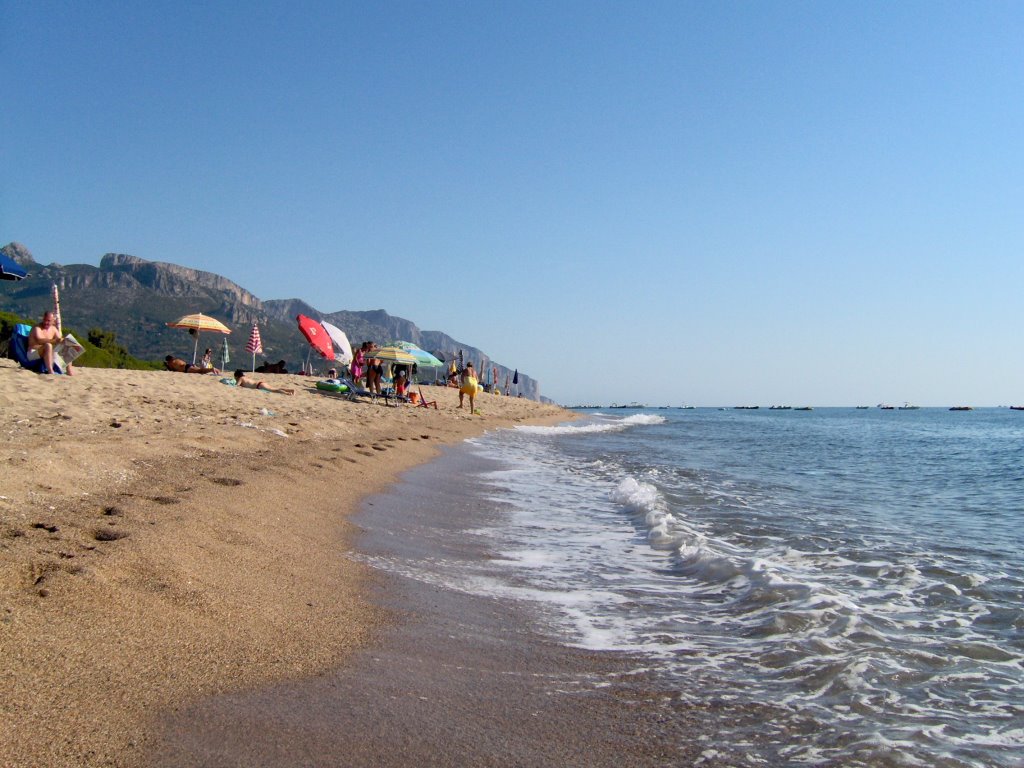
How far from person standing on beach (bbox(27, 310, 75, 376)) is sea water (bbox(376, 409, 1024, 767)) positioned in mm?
9700

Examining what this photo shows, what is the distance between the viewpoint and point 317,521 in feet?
19.3

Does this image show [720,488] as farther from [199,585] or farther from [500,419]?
[500,419]

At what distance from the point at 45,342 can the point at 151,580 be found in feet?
42.2

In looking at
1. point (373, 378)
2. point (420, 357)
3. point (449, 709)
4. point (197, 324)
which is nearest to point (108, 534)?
point (449, 709)

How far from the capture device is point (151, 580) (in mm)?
3564

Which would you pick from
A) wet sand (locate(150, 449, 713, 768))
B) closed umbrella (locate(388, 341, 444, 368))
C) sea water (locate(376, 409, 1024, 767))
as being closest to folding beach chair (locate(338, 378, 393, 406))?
closed umbrella (locate(388, 341, 444, 368))

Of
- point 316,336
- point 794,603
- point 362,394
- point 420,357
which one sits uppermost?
point 316,336

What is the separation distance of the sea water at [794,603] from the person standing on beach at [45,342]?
9.70 meters

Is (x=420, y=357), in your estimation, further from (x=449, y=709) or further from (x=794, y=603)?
(x=449, y=709)

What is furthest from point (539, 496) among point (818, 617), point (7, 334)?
point (7, 334)

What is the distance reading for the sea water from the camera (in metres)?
3.04

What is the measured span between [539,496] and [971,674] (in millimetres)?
6327

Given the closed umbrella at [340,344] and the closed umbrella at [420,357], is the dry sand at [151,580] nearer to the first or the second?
the closed umbrella at [420,357]

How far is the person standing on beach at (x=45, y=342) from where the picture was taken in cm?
1375
